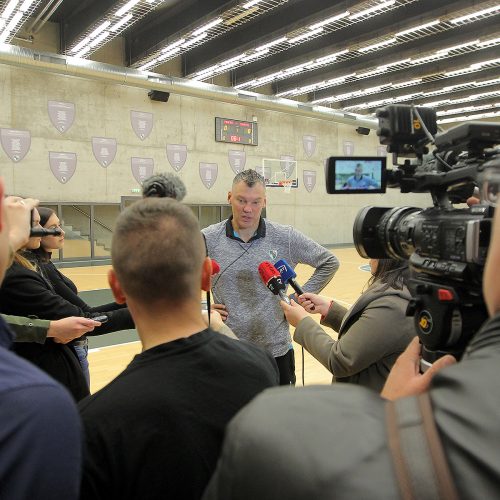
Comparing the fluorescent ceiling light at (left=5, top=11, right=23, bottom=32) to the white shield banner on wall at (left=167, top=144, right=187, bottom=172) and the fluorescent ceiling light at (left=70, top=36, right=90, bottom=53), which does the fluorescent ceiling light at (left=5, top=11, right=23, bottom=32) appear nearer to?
the fluorescent ceiling light at (left=70, top=36, right=90, bottom=53)

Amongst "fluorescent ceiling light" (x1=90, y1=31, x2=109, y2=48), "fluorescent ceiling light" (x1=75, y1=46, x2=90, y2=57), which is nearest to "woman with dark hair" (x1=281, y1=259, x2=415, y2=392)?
"fluorescent ceiling light" (x1=90, y1=31, x2=109, y2=48)

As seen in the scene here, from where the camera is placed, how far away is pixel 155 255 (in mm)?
939

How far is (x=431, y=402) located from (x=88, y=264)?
426 inches

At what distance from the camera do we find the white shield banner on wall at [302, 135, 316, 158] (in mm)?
14117

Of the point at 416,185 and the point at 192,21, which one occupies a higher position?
the point at 192,21

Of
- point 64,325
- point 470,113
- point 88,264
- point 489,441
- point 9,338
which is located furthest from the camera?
point 470,113

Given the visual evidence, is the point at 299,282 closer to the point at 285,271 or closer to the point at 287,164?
the point at 285,271

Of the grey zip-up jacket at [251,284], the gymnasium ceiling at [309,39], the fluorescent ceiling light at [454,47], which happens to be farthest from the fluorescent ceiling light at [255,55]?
the grey zip-up jacket at [251,284]

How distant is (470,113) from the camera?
48.2 ft

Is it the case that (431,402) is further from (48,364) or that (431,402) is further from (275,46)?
(275,46)

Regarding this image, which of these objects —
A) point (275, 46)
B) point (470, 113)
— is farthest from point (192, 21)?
point (470, 113)

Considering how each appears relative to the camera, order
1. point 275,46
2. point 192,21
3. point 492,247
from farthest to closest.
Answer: point 275,46 < point 192,21 < point 492,247

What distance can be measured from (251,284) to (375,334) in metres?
1.00

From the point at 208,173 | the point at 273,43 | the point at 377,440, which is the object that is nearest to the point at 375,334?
the point at 377,440
